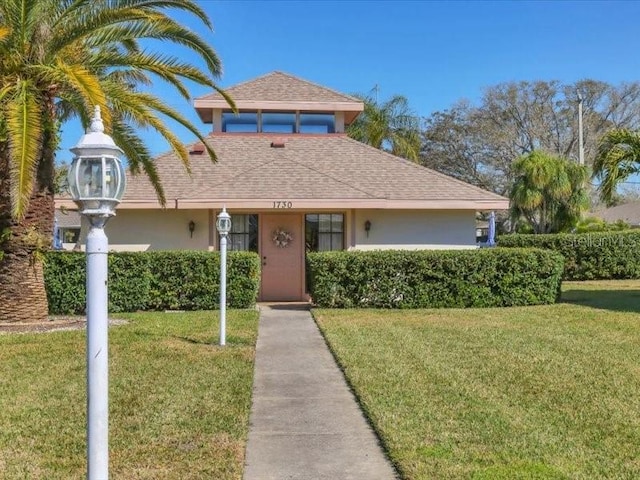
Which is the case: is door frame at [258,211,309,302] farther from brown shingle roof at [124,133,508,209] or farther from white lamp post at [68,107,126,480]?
white lamp post at [68,107,126,480]

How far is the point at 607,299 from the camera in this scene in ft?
51.4

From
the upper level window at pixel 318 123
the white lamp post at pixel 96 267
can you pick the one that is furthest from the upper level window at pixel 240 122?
the white lamp post at pixel 96 267

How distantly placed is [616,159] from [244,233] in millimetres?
9217

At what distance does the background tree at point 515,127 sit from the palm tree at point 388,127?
1536 centimetres

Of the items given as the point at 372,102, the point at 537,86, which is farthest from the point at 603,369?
the point at 537,86

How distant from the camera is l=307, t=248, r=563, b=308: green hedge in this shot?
1382 centimetres

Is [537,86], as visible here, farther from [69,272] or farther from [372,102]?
[69,272]

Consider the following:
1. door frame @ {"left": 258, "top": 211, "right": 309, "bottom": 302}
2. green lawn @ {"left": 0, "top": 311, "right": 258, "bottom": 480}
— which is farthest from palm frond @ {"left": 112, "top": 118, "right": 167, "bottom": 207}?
green lawn @ {"left": 0, "top": 311, "right": 258, "bottom": 480}

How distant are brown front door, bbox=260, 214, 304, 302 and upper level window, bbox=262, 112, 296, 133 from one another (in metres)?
4.06

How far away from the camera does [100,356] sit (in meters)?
3.18

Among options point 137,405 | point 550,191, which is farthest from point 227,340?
point 550,191

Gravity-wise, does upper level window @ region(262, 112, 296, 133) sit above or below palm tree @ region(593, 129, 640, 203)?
above

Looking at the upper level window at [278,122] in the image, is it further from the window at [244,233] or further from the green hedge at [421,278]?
the green hedge at [421,278]

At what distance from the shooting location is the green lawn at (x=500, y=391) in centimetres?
458
